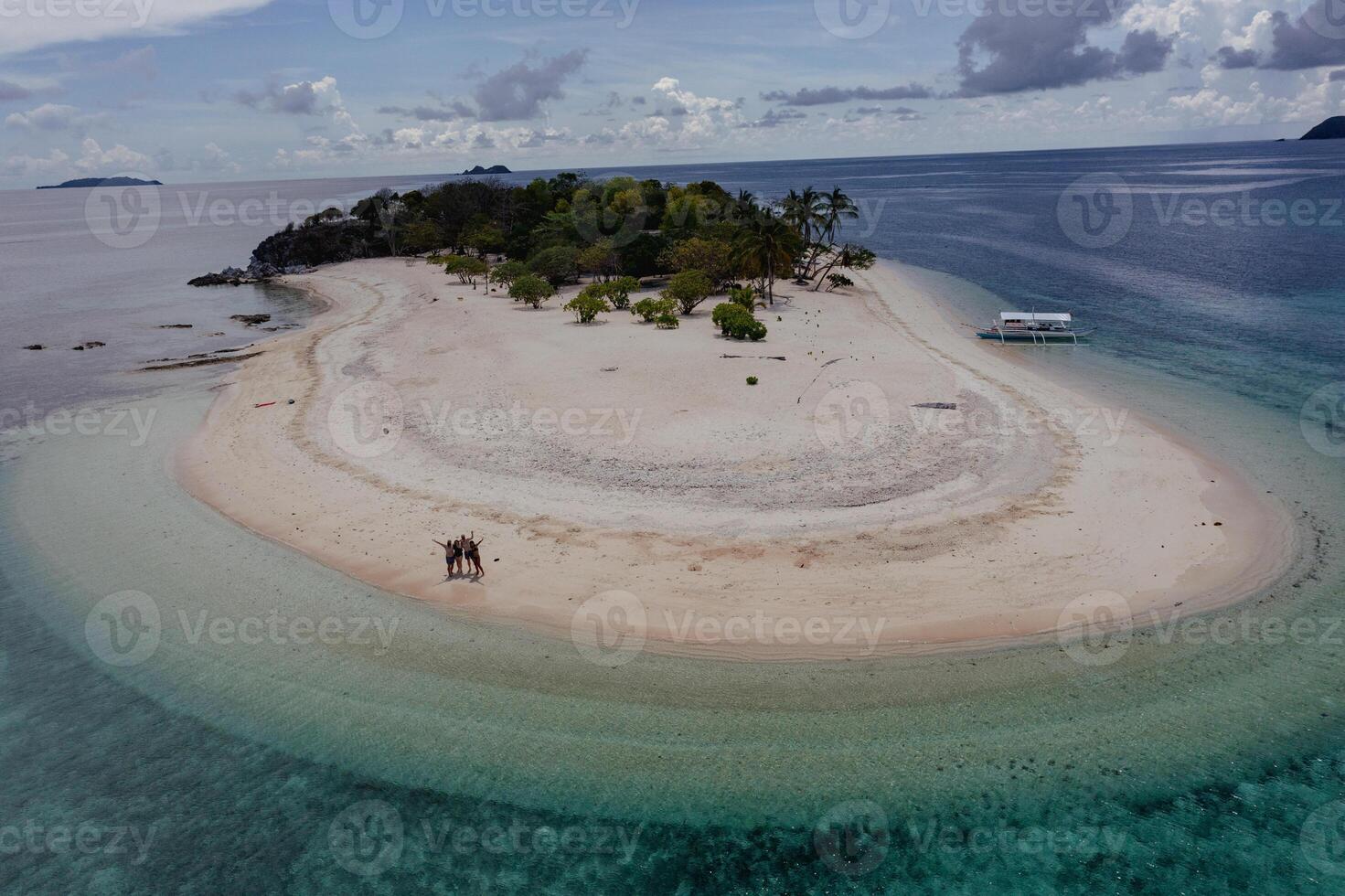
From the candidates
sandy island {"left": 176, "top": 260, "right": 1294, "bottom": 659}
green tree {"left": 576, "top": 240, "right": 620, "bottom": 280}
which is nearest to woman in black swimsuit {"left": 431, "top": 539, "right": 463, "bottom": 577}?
sandy island {"left": 176, "top": 260, "right": 1294, "bottom": 659}

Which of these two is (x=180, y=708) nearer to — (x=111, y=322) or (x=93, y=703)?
(x=93, y=703)

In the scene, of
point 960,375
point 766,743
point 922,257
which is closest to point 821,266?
point 922,257

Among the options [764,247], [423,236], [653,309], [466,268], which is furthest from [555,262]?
[423,236]

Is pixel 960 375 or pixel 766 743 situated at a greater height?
pixel 960 375

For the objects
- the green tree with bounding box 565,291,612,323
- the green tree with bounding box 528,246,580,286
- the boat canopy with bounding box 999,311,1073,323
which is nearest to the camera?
the boat canopy with bounding box 999,311,1073,323

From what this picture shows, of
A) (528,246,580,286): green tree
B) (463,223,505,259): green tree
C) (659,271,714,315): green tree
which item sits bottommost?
(659,271,714,315): green tree

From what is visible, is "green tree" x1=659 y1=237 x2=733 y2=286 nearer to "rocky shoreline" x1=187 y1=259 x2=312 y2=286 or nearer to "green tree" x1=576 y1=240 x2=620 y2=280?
"green tree" x1=576 y1=240 x2=620 y2=280

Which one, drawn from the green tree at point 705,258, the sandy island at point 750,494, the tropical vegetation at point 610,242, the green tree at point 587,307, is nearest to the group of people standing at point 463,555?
the sandy island at point 750,494
